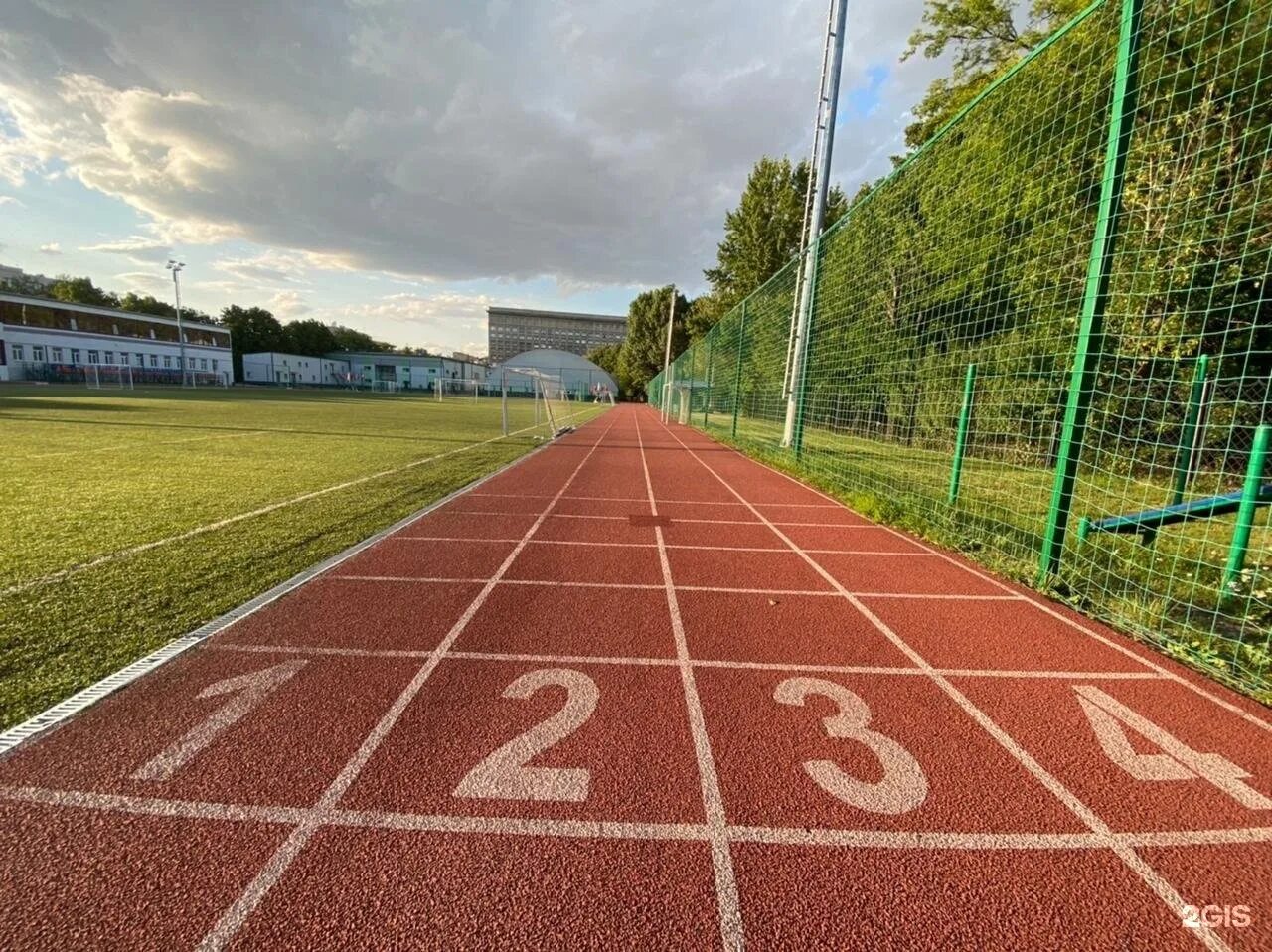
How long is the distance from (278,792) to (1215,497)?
5916mm

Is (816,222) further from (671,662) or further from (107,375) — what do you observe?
(107,375)

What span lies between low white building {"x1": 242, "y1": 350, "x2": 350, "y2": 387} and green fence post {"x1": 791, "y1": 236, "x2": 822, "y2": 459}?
89647 mm

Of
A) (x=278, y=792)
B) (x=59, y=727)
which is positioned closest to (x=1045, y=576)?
(x=278, y=792)

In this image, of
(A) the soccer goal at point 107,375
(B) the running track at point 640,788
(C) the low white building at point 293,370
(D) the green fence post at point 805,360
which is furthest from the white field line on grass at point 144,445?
(C) the low white building at point 293,370

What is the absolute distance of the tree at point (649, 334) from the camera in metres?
67.6

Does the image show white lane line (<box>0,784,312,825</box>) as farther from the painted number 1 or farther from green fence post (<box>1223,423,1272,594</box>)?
green fence post (<box>1223,423,1272,594</box>)

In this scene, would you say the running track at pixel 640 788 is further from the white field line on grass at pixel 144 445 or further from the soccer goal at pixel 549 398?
the soccer goal at pixel 549 398

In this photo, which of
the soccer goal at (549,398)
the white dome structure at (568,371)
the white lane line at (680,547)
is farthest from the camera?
the white dome structure at (568,371)

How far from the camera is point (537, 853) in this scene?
1845mm

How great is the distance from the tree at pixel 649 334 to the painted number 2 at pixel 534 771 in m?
63.9

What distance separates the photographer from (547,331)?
133 metres

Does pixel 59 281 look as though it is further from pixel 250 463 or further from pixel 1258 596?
pixel 1258 596

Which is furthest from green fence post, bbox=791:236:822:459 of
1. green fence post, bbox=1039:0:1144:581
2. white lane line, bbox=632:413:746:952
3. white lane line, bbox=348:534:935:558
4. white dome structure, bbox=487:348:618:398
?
white dome structure, bbox=487:348:618:398

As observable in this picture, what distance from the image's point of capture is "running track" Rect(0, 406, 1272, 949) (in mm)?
1639
